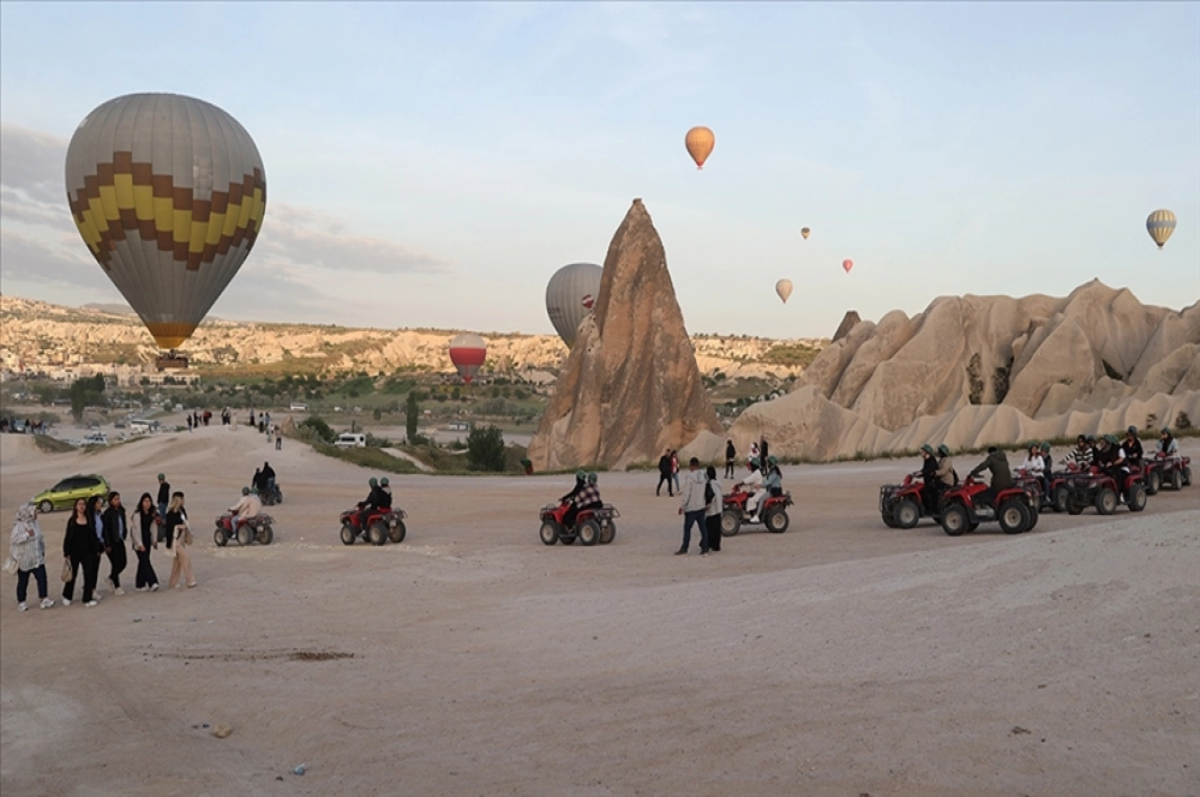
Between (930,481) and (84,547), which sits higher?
(930,481)

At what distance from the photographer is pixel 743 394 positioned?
461ft

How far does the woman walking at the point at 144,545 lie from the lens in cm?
1706

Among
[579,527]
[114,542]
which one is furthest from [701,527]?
[114,542]

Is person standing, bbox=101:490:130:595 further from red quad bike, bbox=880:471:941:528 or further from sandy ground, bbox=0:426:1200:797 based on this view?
red quad bike, bbox=880:471:941:528

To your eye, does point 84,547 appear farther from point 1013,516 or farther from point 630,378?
point 630,378

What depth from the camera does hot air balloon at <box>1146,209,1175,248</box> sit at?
203 feet

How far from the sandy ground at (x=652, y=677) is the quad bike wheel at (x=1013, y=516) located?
0.32m

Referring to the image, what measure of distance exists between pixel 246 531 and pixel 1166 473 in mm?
20065

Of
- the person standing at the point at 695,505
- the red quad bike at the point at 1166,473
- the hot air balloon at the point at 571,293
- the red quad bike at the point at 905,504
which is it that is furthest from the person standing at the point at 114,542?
the hot air balloon at the point at 571,293

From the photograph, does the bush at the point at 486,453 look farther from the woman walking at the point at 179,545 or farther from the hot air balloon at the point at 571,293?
the woman walking at the point at 179,545

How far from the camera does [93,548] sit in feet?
52.9

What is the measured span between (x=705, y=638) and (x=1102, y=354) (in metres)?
53.5

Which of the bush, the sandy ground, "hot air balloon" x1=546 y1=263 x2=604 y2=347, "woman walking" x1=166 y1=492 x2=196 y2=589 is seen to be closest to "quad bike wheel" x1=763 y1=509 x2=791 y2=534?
the sandy ground

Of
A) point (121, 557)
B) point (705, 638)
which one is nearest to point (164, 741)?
point (705, 638)
